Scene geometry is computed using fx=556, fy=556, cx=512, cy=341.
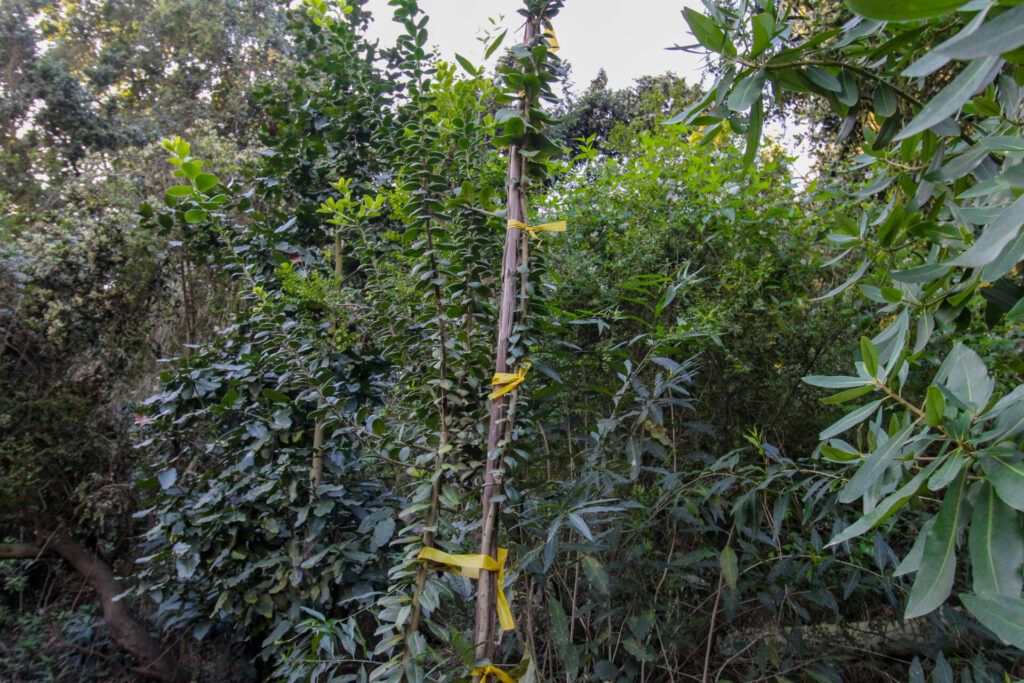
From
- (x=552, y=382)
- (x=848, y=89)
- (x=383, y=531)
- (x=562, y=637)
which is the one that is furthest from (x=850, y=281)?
(x=383, y=531)

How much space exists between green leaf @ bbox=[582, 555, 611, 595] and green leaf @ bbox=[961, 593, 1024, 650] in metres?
0.75

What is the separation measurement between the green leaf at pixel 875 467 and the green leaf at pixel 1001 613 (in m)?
0.18

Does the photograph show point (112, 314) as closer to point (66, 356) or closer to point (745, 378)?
point (66, 356)

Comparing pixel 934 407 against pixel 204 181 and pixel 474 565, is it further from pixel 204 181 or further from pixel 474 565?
pixel 204 181

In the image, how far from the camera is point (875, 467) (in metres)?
0.71

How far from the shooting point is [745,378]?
6.88ft

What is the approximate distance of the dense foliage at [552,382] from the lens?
0.80 m

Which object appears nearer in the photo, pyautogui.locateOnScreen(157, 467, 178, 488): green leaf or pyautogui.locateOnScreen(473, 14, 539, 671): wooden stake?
pyautogui.locateOnScreen(473, 14, 539, 671): wooden stake

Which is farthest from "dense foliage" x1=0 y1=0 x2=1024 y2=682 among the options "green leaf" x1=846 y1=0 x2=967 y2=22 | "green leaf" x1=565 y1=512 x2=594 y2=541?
"green leaf" x1=565 y1=512 x2=594 y2=541

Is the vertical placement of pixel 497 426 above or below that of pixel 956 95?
below

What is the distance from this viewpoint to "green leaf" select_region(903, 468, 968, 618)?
1.94 ft

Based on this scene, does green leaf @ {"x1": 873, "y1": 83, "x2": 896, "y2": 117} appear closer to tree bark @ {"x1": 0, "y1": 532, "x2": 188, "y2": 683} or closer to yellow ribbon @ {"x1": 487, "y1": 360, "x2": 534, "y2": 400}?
yellow ribbon @ {"x1": 487, "y1": 360, "x2": 534, "y2": 400}

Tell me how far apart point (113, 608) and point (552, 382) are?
272 centimetres

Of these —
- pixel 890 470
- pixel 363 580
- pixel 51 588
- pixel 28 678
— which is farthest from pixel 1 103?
pixel 890 470
